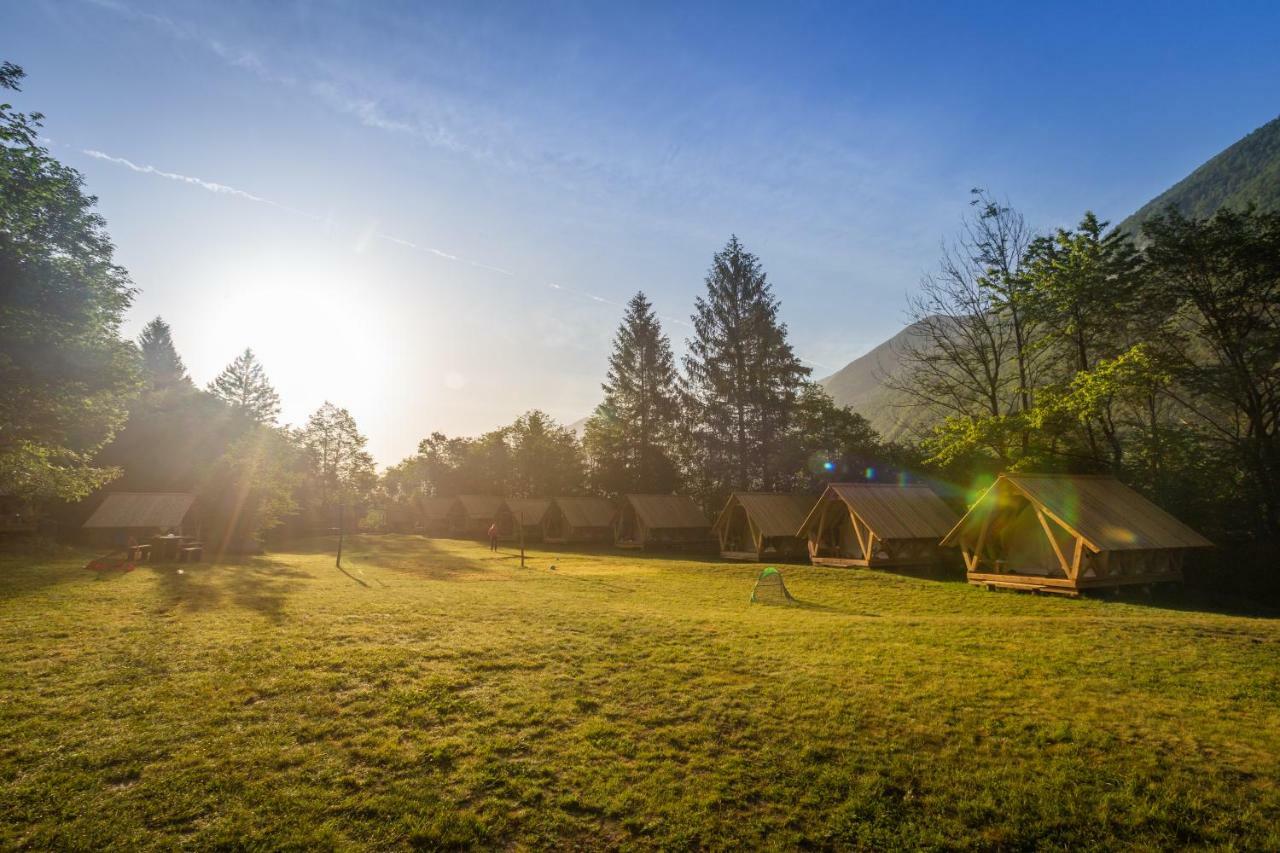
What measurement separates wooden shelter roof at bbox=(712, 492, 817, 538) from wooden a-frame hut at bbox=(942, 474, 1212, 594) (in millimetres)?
9905

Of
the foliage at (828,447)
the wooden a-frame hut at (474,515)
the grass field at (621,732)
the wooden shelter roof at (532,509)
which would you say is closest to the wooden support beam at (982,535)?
the grass field at (621,732)

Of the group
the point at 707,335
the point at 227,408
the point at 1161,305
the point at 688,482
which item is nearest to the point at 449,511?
the point at 227,408

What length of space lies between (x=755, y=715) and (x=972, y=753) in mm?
2471

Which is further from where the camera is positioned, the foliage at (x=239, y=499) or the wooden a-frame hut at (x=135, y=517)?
the foliage at (x=239, y=499)

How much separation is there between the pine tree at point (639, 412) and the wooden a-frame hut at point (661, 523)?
11.3m

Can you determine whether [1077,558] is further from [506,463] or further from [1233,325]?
[506,463]

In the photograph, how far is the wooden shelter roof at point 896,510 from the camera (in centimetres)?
2508

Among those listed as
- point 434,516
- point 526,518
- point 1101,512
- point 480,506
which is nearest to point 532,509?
point 526,518

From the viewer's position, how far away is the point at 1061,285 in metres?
26.5

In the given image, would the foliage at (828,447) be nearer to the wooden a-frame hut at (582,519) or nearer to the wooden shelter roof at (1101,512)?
the wooden a-frame hut at (582,519)

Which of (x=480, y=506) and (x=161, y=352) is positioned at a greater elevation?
(x=161, y=352)

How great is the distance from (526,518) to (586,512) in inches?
361

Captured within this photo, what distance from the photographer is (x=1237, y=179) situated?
200ft

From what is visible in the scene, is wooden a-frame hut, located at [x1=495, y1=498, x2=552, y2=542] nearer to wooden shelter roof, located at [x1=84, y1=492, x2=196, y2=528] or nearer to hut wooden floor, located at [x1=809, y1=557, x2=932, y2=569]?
wooden shelter roof, located at [x1=84, y1=492, x2=196, y2=528]
